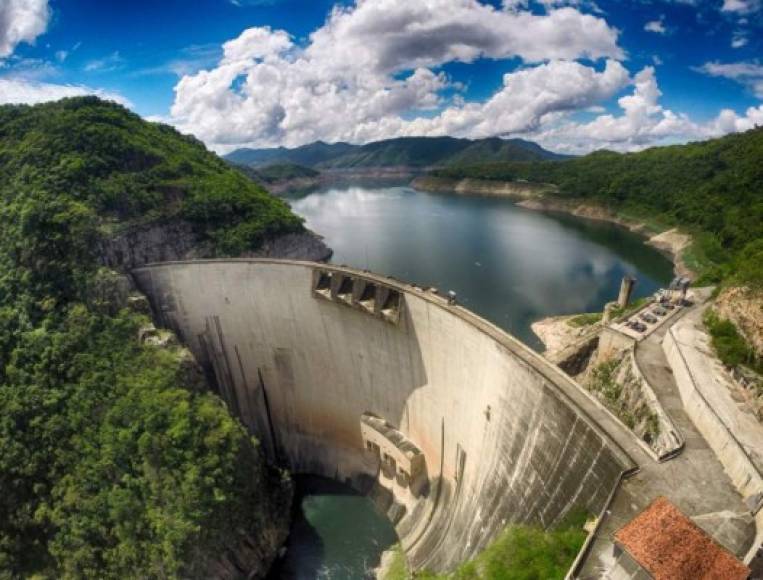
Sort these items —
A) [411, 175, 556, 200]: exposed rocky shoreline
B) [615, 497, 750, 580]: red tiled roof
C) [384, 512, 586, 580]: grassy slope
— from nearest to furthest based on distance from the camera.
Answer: [615, 497, 750, 580]: red tiled roof < [384, 512, 586, 580]: grassy slope < [411, 175, 556, 200]: exposed rocky shoreline

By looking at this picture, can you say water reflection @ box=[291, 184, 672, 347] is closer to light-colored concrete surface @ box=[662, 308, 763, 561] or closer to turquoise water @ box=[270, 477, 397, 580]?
light-colored concrete surface @ box=[662, 308, 763, 561]

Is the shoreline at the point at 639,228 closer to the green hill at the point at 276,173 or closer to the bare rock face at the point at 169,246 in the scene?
the bare rock face at the point at 169,246

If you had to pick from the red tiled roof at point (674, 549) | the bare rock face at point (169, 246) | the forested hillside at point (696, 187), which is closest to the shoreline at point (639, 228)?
the forested hillside at point (696, 187)

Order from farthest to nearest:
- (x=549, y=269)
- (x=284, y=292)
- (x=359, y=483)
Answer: (x=549, y=269) → (x=284, y=292) → (x=359, y=483)

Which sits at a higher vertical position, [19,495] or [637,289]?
[637,289]

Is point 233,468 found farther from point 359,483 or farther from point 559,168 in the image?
point 559,168

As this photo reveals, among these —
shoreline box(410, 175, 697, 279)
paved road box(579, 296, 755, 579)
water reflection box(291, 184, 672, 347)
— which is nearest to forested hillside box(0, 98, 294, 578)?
paved road box(579, 296, 755, 579)

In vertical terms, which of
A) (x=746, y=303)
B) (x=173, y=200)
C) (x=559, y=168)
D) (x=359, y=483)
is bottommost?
(x=359, y=483)

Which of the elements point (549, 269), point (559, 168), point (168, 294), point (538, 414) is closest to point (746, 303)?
point (538, 414)
